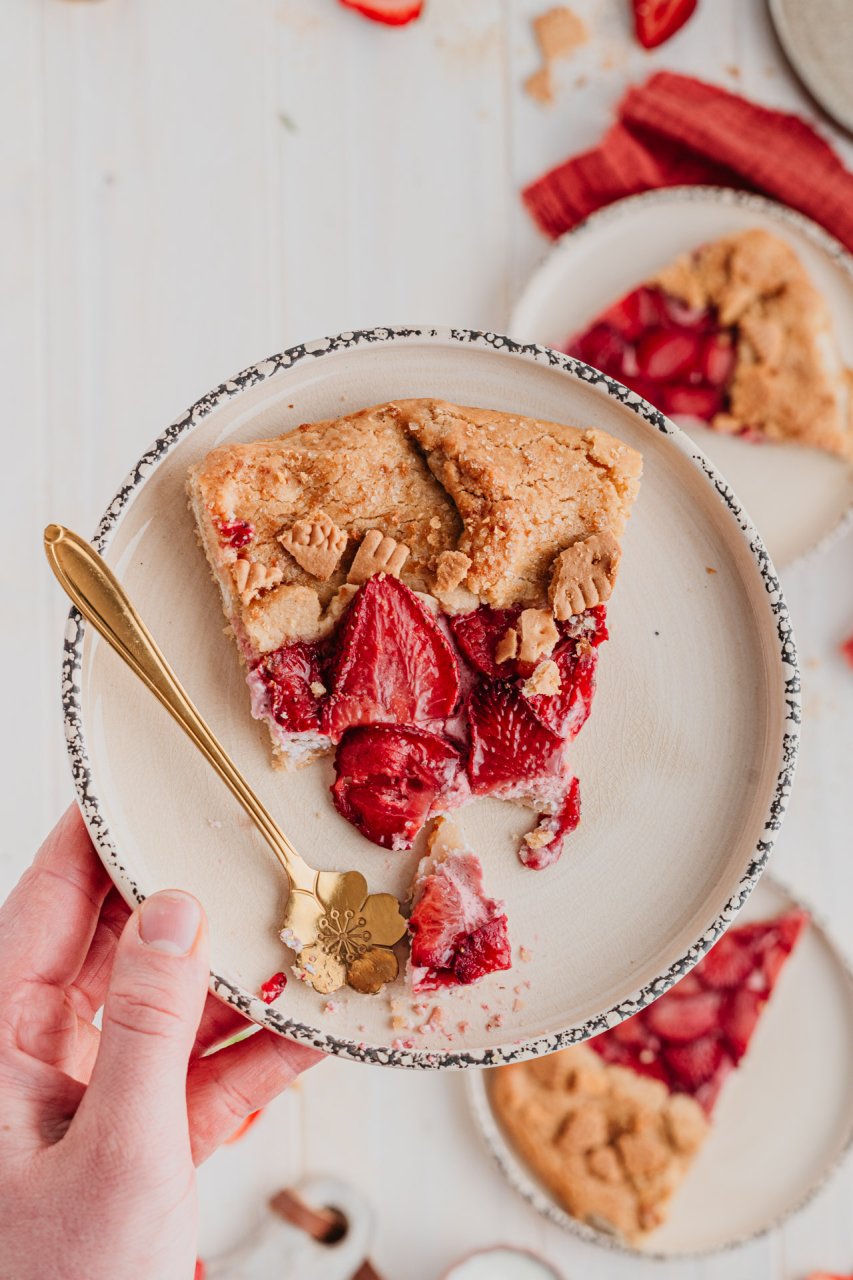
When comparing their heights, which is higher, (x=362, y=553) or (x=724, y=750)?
(x=362, y=553)

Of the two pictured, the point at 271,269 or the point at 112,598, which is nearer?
the point at 112,598

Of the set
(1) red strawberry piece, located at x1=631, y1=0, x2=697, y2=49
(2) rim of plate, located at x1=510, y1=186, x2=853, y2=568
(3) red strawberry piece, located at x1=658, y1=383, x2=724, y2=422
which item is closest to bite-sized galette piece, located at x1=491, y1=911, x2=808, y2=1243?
(2) rim of plate, located at x1=510, y1=186, x2=853, y2=568

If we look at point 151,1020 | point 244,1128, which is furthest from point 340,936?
point 244,1128

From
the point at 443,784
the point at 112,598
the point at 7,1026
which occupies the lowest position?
the point at 7,1026

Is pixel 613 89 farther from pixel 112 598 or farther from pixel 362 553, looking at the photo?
pixel 112 598

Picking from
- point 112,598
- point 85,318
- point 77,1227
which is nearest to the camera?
point 77,1227

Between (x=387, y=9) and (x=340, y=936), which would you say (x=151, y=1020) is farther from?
(x=387, y=9)

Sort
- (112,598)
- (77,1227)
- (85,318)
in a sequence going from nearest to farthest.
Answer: (77,1227) → (112,598) → (85,318)

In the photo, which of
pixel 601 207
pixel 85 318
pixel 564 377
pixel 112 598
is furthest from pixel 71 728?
pixel 601 207

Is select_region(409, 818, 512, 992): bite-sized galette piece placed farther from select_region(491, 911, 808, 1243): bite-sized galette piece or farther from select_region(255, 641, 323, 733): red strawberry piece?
select_region(491, 911, 808, 1243): bite-sized galette piece
